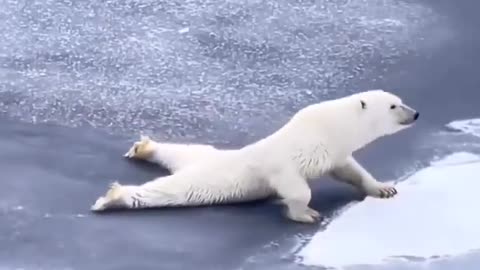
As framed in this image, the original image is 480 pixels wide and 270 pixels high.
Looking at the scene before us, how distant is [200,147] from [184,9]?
1.10m

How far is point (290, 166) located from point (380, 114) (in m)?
0.29

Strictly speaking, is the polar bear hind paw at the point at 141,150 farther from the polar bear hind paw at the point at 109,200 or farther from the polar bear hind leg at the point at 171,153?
the polar bear hind paw at the point at 109,200

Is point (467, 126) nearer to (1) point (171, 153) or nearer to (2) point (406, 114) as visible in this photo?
(2) point (406, 114)

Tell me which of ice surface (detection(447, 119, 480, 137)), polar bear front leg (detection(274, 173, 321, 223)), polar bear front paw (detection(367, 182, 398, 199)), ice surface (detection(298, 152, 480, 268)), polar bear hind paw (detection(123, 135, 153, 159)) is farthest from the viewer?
ice surface (detection(447, 119, 480, 137))

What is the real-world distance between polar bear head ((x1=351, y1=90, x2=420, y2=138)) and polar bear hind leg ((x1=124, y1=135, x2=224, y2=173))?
37cm

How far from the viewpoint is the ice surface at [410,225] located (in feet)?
8.24

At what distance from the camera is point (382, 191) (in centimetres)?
273

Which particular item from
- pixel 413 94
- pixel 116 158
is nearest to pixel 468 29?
pixel 413 94

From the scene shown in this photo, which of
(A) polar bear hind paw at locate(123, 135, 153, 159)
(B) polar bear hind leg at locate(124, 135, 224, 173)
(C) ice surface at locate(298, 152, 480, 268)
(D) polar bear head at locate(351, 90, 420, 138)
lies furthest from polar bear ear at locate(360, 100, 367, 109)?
(A) polar bear hind paw at locate(123, 135, 153, 159)

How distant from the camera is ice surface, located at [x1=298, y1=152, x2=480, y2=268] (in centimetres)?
251

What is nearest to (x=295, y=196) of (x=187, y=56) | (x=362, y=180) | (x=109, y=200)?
(x=362, y=180)

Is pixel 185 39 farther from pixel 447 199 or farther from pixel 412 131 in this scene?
pixel 447 199

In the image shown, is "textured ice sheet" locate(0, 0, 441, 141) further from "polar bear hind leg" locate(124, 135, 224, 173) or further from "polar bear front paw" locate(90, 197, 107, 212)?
"polar bear front paw" locate(90, 197, 107, 212)

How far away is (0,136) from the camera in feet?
9.83
